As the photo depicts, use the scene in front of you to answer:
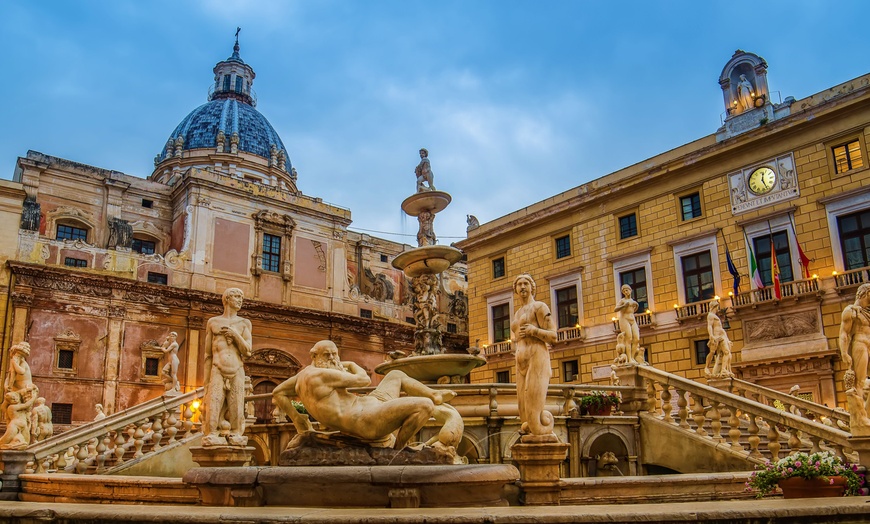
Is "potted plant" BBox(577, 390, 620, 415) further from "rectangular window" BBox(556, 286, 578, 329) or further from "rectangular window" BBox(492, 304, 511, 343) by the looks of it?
"rectangular window" BBox(492, 304, 511, 343)

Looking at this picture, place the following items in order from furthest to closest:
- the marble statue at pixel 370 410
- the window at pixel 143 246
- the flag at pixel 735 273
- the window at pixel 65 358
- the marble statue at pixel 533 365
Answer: the window at pixel 143 246
the window at pixel 65 358
the flag at pixel 735 273
the marble statue at pixel 533 365
the marble statue at pixel 370 410

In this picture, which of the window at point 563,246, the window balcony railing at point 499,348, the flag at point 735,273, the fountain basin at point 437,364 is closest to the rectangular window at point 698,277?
the flag at point 735,273

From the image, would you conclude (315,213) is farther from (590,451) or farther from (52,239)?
(590,451)

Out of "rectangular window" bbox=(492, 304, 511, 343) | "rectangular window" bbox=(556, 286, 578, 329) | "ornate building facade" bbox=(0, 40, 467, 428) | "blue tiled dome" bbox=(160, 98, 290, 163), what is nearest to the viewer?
"ornate building facade" bbox=(0, 40, 467, 428)

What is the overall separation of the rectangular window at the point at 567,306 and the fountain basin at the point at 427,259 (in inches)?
580

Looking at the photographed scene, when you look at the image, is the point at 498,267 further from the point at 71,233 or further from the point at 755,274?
the point at 71,233

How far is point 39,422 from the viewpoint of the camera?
567 inches

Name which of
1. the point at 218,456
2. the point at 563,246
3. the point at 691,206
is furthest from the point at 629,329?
the point at 563,246

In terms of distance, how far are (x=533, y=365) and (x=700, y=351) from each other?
18.7 meters

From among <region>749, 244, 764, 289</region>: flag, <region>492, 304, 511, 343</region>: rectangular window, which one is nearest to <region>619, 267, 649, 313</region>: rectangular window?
<region>749, 244, 764, 289</region>: flag

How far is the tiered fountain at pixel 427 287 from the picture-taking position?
46.1 ft

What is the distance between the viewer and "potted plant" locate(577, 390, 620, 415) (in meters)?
13.1

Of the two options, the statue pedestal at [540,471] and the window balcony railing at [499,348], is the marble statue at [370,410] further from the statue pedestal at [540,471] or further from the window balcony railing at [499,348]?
the window balcony railing at [499,348]

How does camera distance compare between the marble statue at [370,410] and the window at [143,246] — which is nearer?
the marble statue at [370,410]
